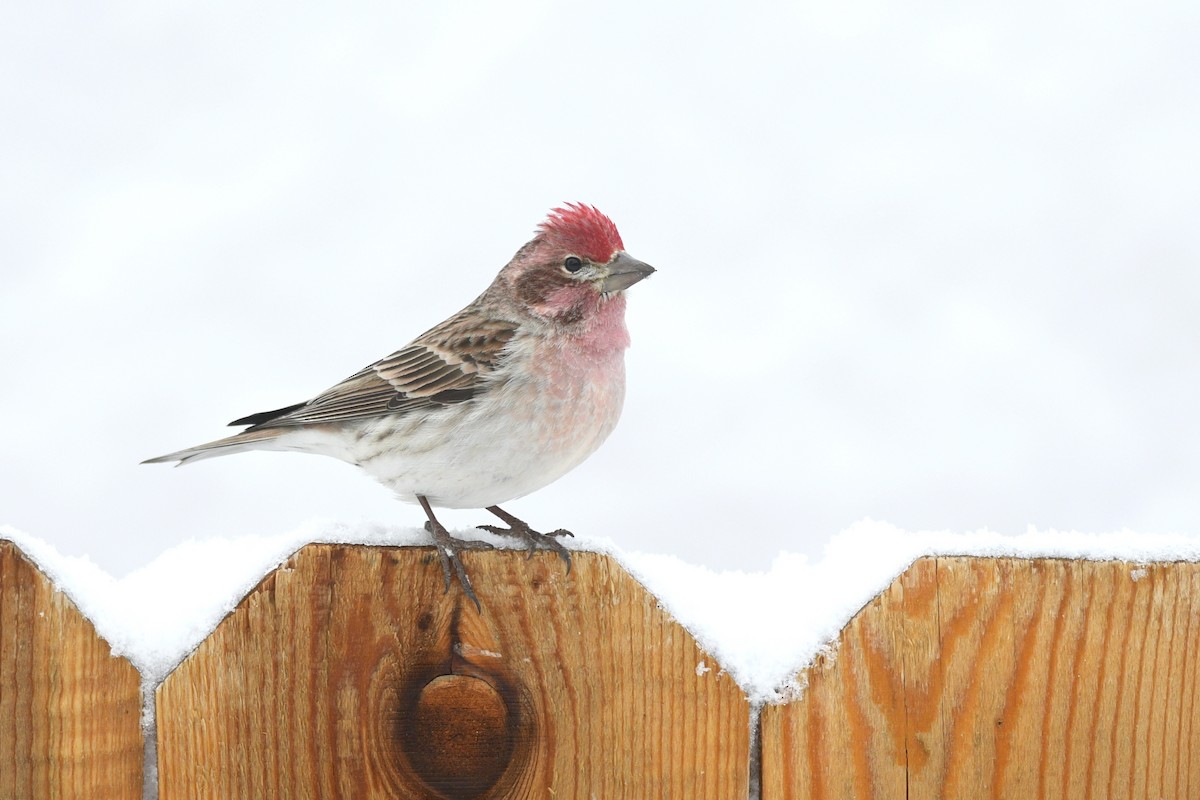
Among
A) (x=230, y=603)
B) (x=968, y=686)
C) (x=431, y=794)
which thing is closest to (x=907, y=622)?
(x=968, y=686)

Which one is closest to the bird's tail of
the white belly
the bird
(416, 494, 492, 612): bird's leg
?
the bird

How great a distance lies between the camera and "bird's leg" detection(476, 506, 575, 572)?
2.59 meters

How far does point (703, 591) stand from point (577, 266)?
1713mm

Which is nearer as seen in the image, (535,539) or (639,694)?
(639,694)

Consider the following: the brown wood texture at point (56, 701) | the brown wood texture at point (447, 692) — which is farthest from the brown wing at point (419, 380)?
the brown wood texture at point (56, 701)

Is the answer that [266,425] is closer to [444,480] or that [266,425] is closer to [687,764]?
[444,480]

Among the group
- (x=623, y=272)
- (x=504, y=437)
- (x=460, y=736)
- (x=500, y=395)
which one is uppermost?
(x=623, y=272)

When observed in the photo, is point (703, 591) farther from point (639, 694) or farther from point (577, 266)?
point (577, 266)

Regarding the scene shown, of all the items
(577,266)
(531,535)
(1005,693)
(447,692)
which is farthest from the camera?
(577,266)

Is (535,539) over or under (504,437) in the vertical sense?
under

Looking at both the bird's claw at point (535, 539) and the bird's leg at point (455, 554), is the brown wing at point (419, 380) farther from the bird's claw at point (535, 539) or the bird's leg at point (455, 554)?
the bird's leg at point (455, 554)

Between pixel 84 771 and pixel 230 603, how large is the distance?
0.45m

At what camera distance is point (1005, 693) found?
8.44ft

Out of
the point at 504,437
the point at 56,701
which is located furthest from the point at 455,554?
the point at 504,437
